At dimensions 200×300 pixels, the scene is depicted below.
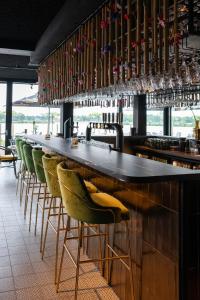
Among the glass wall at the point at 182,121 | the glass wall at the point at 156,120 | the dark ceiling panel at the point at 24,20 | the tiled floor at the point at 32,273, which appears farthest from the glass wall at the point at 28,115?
the tiled floor at the point at 32,273

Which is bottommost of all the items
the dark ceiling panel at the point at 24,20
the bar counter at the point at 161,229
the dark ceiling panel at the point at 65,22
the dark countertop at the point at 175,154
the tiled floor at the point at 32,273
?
the tiled floor at the point at 32,273

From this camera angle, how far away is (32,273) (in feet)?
9.85

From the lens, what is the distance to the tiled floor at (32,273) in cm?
265

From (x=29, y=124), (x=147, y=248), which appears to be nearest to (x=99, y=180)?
(x=147, y=248)

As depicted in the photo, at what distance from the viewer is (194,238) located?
1961mm

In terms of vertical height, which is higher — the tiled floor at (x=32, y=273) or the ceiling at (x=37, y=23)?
the ceiling at (x=37, y=23)

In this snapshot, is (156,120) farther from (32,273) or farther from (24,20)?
(32,273)

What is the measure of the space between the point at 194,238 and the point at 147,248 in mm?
428

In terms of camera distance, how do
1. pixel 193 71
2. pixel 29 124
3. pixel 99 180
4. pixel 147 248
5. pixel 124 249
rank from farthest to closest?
pixel 29 124 < pixel 193 71 < pixel 99 180 < pixel 124 249 < pixel 147 248

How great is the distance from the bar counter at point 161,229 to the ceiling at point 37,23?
92.1 inches

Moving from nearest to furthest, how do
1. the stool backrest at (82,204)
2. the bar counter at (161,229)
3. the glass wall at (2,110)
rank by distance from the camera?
1. the bar counter at (161,229)
2. the stool backrest at (82,204)
3. the glass wall at (2,110)

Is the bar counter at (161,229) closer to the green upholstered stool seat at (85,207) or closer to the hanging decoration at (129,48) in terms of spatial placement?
the green upholstered stool seat at (85,207)

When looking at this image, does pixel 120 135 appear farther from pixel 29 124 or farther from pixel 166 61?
pixel 29 124

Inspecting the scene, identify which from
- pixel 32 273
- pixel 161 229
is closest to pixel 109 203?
pixel 161 229
